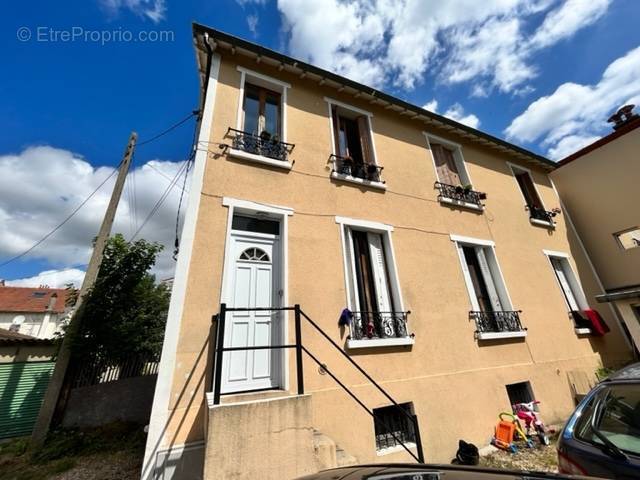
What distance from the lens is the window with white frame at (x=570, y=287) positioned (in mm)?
7918

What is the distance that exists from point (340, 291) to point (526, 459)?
14.2 ft

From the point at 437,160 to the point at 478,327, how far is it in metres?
5.02

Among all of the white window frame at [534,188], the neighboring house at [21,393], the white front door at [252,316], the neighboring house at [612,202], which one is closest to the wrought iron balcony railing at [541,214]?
the white window frame at [534,188]

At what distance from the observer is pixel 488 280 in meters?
7.25

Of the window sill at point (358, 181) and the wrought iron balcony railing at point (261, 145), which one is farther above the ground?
the wrought iron balcony railing at point (261, 145)

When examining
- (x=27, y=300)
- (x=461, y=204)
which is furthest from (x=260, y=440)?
(x=27, y=300)

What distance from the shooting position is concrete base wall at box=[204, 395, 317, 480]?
2814mm

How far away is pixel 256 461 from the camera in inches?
114

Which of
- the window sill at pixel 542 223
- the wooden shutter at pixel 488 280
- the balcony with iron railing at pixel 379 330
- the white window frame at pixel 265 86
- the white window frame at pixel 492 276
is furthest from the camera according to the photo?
the window sill at pixel 542 223

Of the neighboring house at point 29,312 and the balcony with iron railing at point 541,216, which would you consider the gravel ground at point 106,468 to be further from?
the neighboring house at point 29,312

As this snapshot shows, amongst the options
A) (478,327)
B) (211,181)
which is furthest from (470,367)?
(211,181)

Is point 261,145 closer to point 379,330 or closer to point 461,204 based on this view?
point 379,330

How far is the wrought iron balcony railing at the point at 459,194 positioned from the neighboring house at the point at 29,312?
33725mm

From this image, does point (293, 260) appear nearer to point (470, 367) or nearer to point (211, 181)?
point (211, 181)
